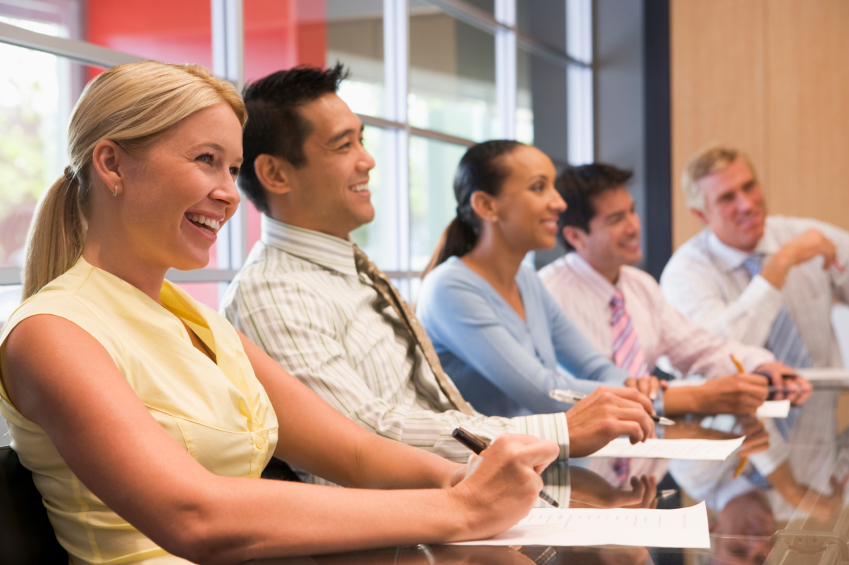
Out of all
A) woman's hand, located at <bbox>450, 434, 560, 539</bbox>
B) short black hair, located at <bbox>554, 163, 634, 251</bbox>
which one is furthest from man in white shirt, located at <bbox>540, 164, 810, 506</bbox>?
woman's hand, located at <bbox>450, 434, 560, 539</bbox>

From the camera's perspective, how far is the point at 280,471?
1.22 metres

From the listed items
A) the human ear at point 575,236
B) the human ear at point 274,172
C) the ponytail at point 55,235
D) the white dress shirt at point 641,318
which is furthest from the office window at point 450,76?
the ponytail at point 55,235

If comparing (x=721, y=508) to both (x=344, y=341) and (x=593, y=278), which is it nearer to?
(x=344, y=341)

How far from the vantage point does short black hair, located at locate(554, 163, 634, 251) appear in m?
2.86

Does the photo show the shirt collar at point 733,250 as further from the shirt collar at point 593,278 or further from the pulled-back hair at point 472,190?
the pulled-back hair at point 472,190

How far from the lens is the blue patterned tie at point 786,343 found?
10.2 feet

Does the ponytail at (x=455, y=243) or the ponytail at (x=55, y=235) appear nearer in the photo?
the ponytail at (x=55, y=235)

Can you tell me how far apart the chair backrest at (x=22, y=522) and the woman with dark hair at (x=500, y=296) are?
1166mm

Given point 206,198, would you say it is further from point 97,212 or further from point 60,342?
point 60,342

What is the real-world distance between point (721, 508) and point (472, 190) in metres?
1.48

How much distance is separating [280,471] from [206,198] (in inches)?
18.0

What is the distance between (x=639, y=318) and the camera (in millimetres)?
2744

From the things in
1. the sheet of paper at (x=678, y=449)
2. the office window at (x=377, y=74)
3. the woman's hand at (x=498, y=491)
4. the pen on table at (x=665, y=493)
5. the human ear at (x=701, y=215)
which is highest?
the office window at (x=377, y=74)

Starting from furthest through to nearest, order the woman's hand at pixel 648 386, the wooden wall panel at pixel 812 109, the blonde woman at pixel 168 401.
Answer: the wooden wall panel at pixel 812 109 → the woman's hand at pixel 648 386 → the blonde woman at pixel 168 401
